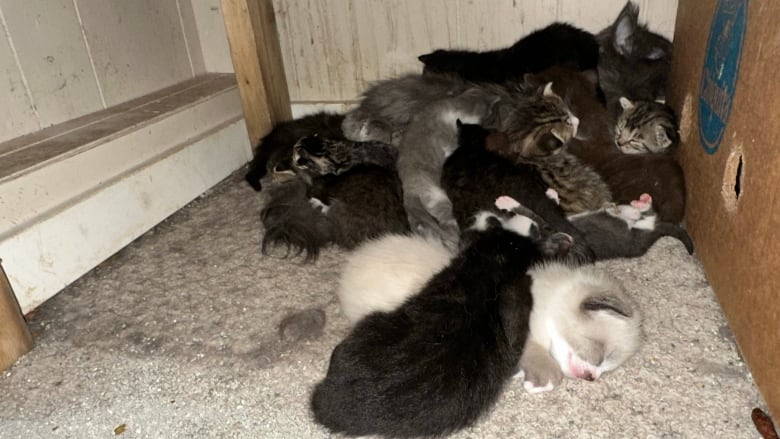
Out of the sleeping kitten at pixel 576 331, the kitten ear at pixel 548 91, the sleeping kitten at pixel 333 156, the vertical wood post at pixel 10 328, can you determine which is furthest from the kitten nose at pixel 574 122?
the vertical wood post at pixel 10 328

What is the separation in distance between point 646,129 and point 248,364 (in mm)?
1339

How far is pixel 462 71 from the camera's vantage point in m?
1.98

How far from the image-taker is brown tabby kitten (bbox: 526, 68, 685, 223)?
60.2 inches

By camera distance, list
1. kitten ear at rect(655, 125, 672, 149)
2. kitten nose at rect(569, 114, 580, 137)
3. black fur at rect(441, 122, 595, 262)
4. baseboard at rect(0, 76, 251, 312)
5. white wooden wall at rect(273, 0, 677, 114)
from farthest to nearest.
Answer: white wooden wall at rect(273, 0, 677, 114) < kitten nose at rect(569, 114, 580, 137) < kitten ear at rect(655, 125, 672, 149) < black fur at rect(441, 122, 595, 262) < baseboard at rect(0, 76, 251, 312)

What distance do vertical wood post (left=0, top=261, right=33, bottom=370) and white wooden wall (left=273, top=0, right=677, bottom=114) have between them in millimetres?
1403

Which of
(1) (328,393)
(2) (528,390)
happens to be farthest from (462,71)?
(1) (328,393)

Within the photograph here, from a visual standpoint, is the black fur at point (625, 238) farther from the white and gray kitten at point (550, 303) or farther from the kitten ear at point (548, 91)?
the kitten ear at point (548, 91)

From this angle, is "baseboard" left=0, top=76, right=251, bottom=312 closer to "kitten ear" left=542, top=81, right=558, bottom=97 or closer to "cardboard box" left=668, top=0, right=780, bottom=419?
"kitten ear" left=542, top=81, right=558, bottom=97

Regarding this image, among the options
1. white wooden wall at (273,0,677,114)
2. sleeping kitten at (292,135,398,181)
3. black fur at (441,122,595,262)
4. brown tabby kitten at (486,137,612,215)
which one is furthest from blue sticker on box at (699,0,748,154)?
sleeping kitten at (292,135,398,181)

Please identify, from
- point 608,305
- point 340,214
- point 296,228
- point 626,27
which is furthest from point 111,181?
point 626,27

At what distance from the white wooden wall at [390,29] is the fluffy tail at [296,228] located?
31.9 inches

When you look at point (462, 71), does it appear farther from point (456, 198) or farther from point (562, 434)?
point (562, 434)

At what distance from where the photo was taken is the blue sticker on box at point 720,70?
1.19 m

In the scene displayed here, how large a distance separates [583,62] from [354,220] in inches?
42.2
